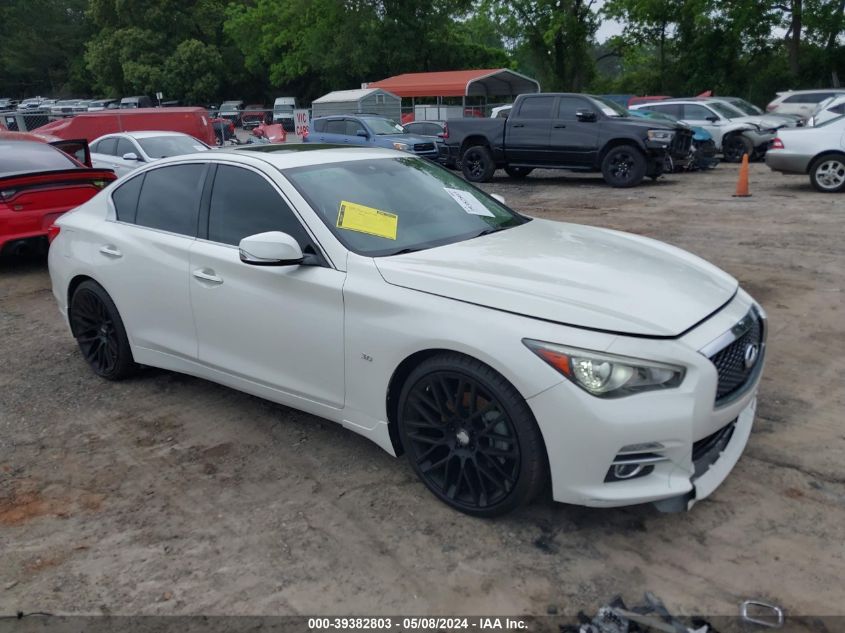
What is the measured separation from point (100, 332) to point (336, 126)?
49.5 feet

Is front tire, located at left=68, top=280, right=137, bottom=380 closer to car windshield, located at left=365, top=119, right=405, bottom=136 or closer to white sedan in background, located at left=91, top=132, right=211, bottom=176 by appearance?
white sedan in background, located at left=91, top=132, right=211, bottom=176

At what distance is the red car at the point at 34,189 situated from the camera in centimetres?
820

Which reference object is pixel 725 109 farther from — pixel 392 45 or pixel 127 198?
pixel 392 45

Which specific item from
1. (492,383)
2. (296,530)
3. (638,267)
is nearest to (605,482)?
(492,383)

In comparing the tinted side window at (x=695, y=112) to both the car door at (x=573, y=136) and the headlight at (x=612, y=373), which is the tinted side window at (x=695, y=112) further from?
the headlight at (x=612, y=373)

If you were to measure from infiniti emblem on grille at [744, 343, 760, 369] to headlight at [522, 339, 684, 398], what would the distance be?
22.0 inches

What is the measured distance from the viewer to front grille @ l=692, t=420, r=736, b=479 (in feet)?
10.1

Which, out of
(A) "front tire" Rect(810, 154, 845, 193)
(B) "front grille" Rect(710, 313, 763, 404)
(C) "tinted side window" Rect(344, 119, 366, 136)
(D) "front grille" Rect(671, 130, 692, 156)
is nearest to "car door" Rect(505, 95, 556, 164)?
(D) "front grille" Rect(671, 130, 692, 156)

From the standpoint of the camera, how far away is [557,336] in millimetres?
2977

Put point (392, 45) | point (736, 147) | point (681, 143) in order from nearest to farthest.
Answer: point (681, 143), point (736, 147), point (392, 45)

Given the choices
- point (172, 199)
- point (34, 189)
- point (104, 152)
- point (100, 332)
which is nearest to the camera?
point (172, 199)

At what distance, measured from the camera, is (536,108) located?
15.4m

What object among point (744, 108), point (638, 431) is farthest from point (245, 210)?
point (744, 108)

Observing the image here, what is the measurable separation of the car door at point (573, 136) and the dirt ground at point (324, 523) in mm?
9991
